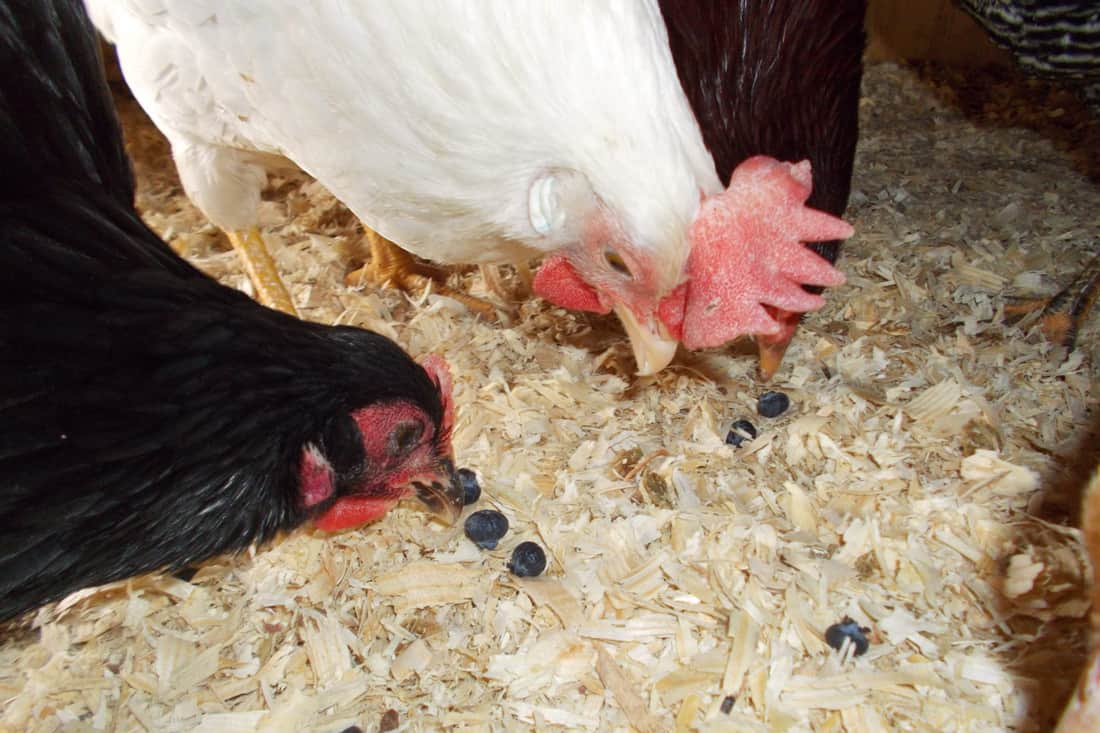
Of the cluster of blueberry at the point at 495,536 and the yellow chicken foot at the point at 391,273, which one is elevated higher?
the yellow chicken foot at the point at 391,273

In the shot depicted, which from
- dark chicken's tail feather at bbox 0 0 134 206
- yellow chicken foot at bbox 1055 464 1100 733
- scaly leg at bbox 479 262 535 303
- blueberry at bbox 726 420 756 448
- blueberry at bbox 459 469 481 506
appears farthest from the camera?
scaly leg at bbox 479 262 535 303

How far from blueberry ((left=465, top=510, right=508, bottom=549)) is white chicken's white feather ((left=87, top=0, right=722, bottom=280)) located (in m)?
0.56

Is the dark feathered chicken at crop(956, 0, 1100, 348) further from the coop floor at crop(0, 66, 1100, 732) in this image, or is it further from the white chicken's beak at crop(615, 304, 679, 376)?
the white chicken's beak at crop(615, 304, 679, 376)

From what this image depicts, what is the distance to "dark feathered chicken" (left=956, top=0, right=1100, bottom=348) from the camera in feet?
6.08

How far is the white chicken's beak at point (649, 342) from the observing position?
1.45 meters

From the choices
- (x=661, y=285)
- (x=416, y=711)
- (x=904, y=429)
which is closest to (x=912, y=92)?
(x=904, y=429)

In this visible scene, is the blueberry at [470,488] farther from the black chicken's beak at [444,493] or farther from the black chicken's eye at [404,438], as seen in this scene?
the black chicken's eye at [404,438]

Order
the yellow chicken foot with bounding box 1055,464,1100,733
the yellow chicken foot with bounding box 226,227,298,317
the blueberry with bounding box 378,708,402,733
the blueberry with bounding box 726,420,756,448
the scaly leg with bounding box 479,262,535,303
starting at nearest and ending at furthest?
the yellow chicken foot with bounding box 1055,464,1100,733, the blueberry with bounding box 378,708,402,733, the blueberry with bounding box 726,420,756,448, the yellow chicken foot with bounding box 226,227,298,317, the scaly leg with bounding box 479,262,535,303

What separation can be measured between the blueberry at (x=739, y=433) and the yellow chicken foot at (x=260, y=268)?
1.20 m

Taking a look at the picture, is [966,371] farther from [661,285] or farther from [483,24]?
[483,24]

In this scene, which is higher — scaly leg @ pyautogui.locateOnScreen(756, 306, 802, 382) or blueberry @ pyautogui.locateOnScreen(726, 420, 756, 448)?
scaly leg @ pyautogui.locateOnScreen(756, 306, 802, 382)

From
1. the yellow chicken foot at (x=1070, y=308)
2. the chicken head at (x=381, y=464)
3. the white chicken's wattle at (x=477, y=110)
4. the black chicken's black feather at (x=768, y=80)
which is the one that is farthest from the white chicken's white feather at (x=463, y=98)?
the yellow chicken foot at (x=1070, y=308)

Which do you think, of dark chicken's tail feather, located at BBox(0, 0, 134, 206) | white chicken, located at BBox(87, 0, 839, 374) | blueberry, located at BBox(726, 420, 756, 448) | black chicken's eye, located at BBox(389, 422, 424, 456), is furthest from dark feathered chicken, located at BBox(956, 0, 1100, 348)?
dark chicken's tail feather, located at BBox(0, 0, 134, 206)

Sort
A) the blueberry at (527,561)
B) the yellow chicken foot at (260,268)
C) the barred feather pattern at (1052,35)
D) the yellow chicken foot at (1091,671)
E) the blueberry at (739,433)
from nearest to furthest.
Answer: the yellow chicken foot at (1091,671) < the blueberry at (527,561) < the blueberry at (739,433) < the barred feather pattern at (1052,35) < the yellow chicken foot at (260,268)
